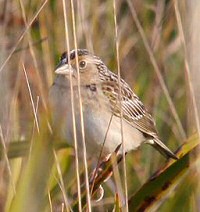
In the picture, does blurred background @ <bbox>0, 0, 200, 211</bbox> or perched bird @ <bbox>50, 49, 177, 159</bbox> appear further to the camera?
blurred background @ <bbox>0, 0, 200, 211</bbox>

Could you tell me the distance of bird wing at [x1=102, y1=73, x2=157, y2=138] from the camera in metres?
3.40

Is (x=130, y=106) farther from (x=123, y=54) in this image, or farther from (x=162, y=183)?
(x=162, y=183)

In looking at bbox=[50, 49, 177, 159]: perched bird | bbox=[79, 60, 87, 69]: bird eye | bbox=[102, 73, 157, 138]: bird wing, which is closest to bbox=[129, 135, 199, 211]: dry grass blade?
bbox=[50, 49, 177, 159]: perched bird

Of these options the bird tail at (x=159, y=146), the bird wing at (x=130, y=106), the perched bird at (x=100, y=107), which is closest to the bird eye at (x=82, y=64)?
the perched bird at (x=100, y=107)

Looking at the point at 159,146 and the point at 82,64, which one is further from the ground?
the point at 82,64

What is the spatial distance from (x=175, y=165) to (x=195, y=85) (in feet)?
1.52

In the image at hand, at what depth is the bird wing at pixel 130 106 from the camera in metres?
3.40

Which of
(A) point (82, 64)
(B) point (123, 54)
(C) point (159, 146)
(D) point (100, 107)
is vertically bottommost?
(C) point (159, 146)

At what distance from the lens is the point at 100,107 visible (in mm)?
3264

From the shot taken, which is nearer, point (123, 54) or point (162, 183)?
point (162, 183)

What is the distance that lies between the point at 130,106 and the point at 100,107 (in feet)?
1.04

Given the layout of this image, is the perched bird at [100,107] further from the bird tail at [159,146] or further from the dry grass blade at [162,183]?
the dry grass blade at [162,183]

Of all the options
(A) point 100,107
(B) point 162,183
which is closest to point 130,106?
(A) point 100,107

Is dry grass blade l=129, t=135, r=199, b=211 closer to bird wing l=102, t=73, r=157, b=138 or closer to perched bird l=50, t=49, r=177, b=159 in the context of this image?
perched bird l=50, t=49, r=177, b=159
